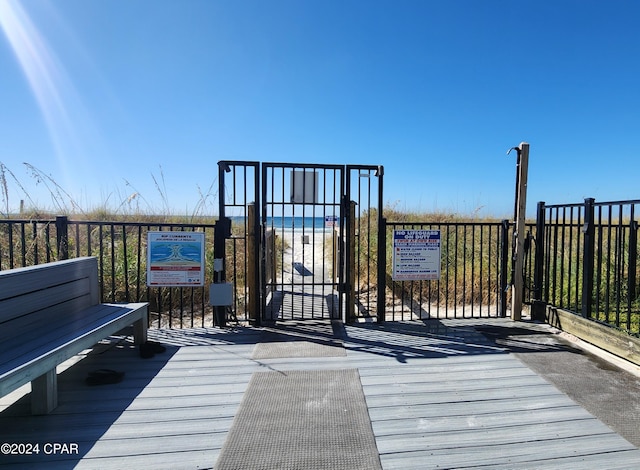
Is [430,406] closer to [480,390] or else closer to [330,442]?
[480,390]

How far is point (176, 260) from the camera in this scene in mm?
4148

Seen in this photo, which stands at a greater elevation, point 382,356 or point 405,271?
point 405,271

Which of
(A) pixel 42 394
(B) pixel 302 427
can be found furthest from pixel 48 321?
(B) pixel 302 427

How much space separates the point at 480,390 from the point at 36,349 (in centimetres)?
333

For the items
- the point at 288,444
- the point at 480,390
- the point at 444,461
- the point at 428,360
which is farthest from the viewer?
the point at 428,360

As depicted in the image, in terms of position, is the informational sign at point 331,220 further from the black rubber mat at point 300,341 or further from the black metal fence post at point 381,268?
the black rubber mat at point 300,341

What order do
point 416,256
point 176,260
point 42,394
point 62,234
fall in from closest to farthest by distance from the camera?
point 42,394 → point 62,234 → point 176,260 → point 416,256

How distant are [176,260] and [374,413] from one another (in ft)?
9.80

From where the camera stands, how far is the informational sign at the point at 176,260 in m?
4.11

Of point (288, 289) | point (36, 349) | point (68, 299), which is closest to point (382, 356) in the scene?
point (36, 349)

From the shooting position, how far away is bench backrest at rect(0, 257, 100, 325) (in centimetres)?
246

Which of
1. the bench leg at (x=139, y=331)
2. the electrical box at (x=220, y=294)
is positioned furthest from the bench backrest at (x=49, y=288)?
the electrical box at (x=220, y=294)

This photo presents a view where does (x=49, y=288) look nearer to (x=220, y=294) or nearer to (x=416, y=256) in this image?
(x=220, y=294)

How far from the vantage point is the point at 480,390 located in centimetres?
268
